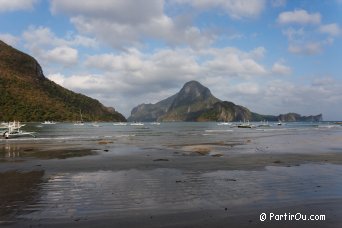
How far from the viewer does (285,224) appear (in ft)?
33.4

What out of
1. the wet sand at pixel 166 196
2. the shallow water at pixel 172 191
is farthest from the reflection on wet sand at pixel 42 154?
the shallow water at pixel 172 191

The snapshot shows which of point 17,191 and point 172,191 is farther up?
point 17,191

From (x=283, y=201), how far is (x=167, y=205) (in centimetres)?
485

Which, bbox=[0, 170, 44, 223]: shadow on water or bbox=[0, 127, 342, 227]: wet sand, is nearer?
bbox=[0, 127, 342, 227]: wet sand

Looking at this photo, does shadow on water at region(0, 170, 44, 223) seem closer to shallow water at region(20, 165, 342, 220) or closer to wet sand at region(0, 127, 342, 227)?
wet sand at region(0, 127, 342, 227)

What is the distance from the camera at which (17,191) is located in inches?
586

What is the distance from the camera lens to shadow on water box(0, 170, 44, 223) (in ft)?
37.8

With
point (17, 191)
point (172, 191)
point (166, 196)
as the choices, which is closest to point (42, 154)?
point (17, 191)

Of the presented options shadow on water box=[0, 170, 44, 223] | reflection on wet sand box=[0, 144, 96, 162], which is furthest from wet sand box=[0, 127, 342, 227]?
reflection on wet sand box=[0, 144, 96, 162]

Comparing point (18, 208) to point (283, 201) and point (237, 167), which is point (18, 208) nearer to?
point (283, 201)

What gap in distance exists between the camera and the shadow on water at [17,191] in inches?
454

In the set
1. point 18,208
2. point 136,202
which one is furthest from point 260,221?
point 18,208

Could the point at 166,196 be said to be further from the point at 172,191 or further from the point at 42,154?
the point at 42,154

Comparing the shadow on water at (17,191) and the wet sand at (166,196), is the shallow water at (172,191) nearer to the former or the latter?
the wet sand at (166,196)
